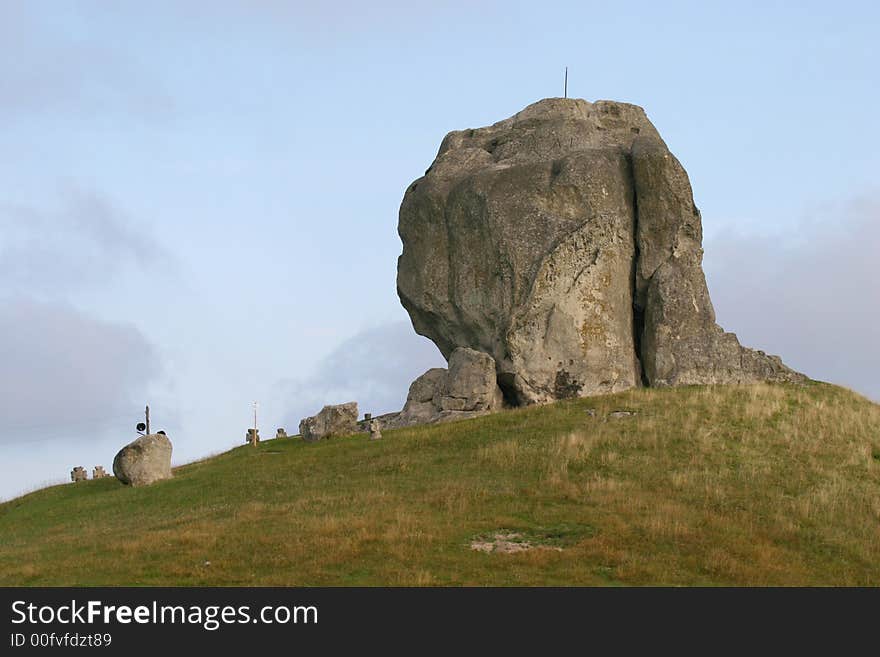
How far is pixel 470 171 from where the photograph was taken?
4762 cm

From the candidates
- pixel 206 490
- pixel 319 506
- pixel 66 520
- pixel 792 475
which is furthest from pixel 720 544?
pixel 66 520

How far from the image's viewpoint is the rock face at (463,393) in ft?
139

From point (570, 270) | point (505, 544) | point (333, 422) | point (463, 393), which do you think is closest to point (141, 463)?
point (333, 422)

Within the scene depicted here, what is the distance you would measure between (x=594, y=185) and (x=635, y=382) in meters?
7.26

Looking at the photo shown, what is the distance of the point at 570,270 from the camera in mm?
43656

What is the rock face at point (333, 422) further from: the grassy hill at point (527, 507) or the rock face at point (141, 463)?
the rock face at point (141, 463)

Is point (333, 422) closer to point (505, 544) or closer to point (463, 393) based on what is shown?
point (463, 393)

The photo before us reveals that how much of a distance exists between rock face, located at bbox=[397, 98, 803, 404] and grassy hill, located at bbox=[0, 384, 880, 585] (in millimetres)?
2600

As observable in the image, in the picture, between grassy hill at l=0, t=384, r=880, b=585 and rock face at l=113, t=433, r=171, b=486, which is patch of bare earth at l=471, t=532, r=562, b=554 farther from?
rock face at l=113, t=433, r=171, b=486

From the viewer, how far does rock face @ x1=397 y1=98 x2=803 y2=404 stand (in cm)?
4334

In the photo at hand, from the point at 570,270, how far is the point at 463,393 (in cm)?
588
